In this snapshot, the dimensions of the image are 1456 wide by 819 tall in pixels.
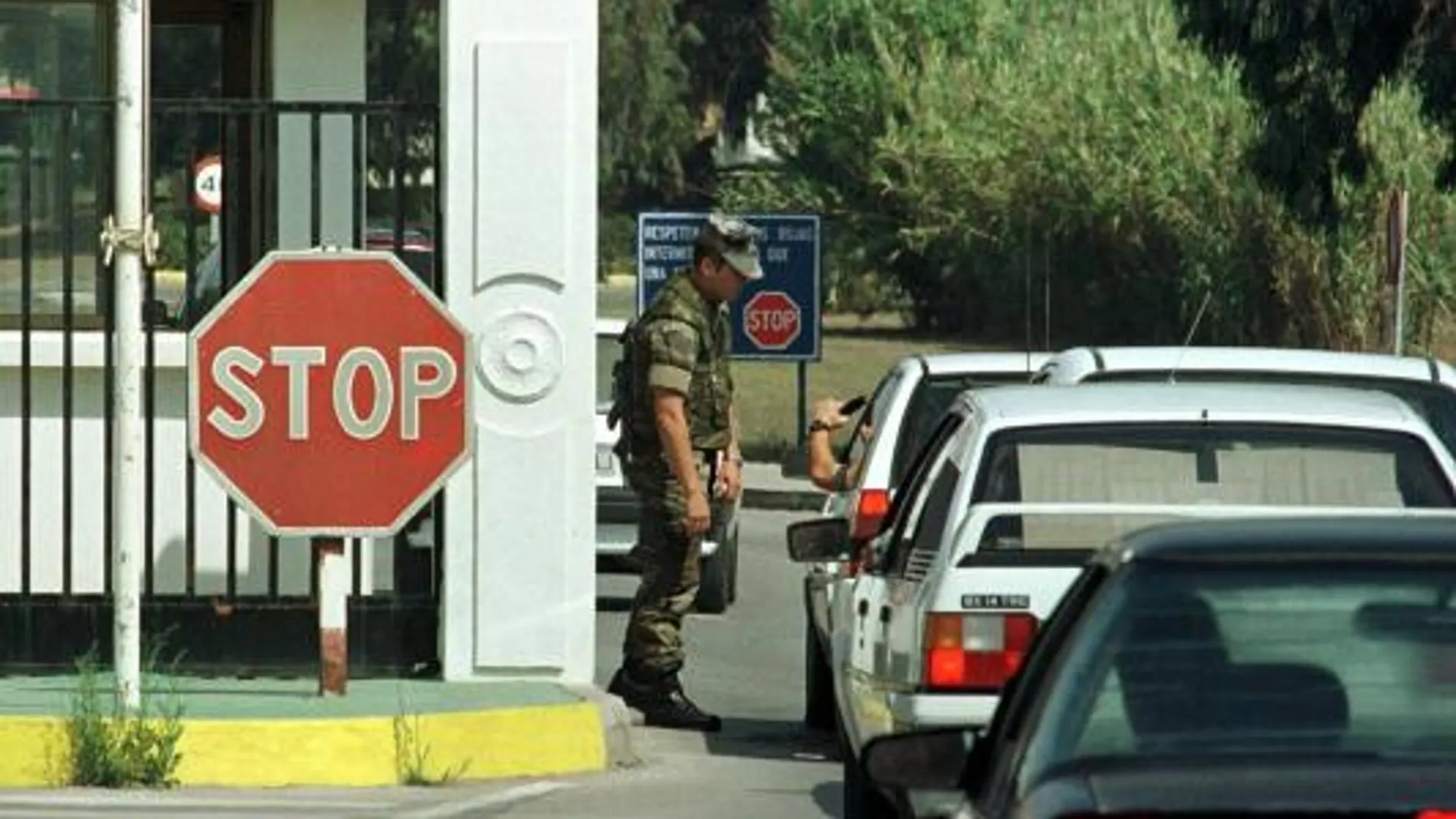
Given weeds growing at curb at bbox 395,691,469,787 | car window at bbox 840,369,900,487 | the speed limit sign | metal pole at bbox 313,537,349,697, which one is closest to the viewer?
weeds growing at curb at bbox 395,691,469,787

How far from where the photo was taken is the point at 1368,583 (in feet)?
19.6

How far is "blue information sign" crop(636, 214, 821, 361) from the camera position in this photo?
3117 centimetres

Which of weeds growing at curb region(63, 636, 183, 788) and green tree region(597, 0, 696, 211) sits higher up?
green tree region(597, 0, 696, 211)

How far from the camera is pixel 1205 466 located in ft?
33.5

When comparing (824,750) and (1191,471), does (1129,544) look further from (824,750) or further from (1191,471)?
(824,750)

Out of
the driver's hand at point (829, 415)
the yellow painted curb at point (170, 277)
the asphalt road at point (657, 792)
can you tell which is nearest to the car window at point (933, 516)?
the asphalt road at point (657, 792)

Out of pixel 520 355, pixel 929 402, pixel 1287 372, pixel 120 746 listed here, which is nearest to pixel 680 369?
pixel 520 355

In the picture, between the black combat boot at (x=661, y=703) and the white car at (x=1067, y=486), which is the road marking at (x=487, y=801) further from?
the black combat boot at (x=661, y=703)

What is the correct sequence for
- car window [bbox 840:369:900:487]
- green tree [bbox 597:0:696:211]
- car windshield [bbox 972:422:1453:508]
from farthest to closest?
green tree [bbox 597:0:696:211]
car window [bbox 840:369:900:487]
car windshield [bbox 972:422:1453:508]

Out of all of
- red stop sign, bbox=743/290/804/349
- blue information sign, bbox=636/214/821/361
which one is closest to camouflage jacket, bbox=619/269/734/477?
blue information sign, bbox=636/214/821/361

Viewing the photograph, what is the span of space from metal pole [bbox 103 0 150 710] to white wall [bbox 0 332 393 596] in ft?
5.93

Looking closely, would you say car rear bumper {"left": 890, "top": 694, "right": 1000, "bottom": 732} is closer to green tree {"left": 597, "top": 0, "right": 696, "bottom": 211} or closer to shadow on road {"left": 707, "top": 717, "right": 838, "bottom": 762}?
shadow on road {"left": 707, "top": 717, "right": 838, "bottom": 762}

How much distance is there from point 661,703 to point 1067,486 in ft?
15.2

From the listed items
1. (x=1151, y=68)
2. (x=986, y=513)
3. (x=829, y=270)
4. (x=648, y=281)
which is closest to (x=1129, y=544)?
(x=986, y=513)
